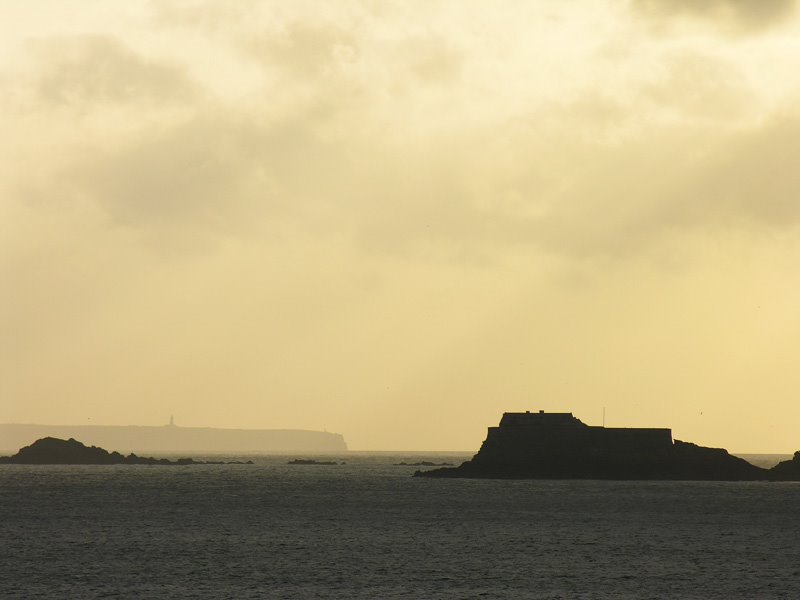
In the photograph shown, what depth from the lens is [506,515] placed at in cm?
11650

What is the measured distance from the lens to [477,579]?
66250mm

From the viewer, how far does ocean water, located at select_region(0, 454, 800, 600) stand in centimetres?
6272

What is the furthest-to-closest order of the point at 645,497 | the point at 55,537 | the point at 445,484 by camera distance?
1. the point at 445,484
2. the point at 645,497
3. the point at 55,537

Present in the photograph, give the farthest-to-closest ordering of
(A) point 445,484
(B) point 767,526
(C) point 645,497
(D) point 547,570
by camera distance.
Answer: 1. (A) point 445,484
2. (C) point 645,497
3. (B) point 767,526
4. (D) point 547,570

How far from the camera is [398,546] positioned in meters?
84.2

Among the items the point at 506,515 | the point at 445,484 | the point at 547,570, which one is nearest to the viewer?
the point at 547,570

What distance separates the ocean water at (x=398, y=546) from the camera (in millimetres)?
62719

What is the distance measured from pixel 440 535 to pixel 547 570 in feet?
77.4

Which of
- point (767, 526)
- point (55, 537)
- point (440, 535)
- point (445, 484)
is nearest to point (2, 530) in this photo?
point (55, 537)

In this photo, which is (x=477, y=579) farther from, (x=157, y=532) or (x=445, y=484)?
(x=445, y=484)

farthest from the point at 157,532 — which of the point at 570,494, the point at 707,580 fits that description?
the point at 570,494

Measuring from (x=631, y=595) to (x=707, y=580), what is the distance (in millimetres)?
8255

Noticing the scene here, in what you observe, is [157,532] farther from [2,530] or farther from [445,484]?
[445,484]

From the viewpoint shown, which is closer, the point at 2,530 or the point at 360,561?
the point at 360,561
